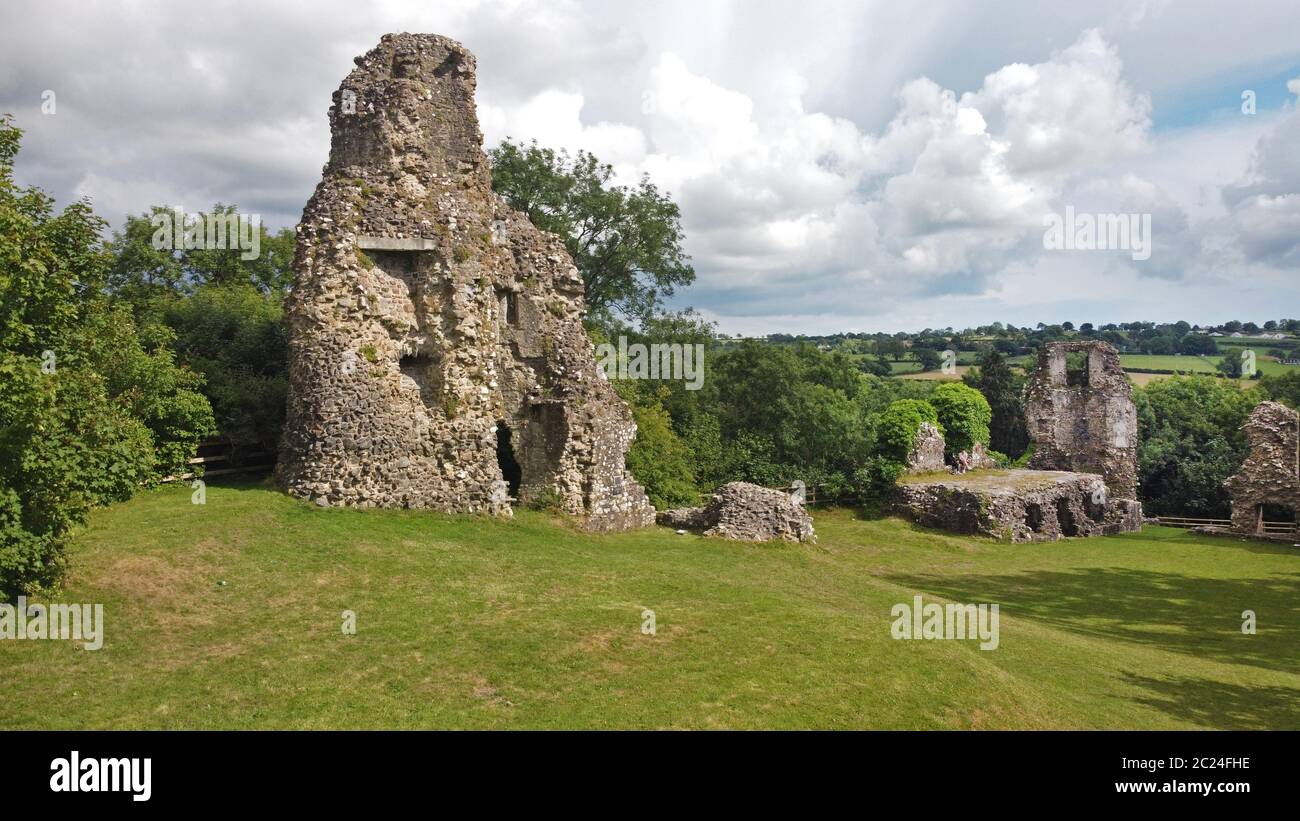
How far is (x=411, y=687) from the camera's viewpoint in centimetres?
1081

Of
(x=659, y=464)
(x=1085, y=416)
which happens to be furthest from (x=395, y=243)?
(x=1085, y=416)

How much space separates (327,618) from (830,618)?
8.82 m

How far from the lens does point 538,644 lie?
41.6 ft

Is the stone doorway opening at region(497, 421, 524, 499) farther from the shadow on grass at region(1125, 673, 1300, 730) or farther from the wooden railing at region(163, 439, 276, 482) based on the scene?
A: the shadow on grass at region(1125, 673, 1300, 730)

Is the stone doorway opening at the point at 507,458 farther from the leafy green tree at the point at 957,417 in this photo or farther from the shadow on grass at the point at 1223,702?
the leafy green tree at the point at 957,417

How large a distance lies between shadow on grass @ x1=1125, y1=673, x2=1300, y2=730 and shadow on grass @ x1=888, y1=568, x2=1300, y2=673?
8.82 feet

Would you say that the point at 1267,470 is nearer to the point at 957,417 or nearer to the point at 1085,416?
the point at 1085,416

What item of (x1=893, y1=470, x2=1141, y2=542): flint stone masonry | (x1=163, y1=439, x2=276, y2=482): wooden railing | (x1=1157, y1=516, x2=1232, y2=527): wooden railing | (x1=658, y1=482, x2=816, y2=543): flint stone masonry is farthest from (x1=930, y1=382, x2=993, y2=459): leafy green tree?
(x1=163, y1=439, x2=276, y2=482): wooden railing

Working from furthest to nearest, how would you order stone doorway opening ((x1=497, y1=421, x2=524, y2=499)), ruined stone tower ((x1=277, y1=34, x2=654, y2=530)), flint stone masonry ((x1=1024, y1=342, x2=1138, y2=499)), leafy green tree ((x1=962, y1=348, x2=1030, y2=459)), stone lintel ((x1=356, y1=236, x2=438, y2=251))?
leafy green tree ((x1=962, y1=348, x2=1030, y2=459)), flint stone masonry ((x1=1024, y1=342, x2=1138, y2=499)), stone doorway opening ((x1=497, y1=421, x2=524, y2=499)), stone lintel ((x1=356, y1=236, x2=438, y2=251)), ruined stone tower ((x1=277, y1=34, x2=654, y2=530))

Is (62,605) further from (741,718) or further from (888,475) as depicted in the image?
(888,475)

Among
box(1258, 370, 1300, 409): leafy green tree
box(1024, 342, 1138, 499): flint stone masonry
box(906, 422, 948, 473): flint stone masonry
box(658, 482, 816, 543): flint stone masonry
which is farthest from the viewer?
box(1258, 370, 1300, 409): leafy green tree

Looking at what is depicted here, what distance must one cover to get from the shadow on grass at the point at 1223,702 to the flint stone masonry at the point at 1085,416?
31137 mm

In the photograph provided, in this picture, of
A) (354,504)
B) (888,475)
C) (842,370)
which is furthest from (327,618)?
(842,370)

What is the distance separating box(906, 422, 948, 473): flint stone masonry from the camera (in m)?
39.0
